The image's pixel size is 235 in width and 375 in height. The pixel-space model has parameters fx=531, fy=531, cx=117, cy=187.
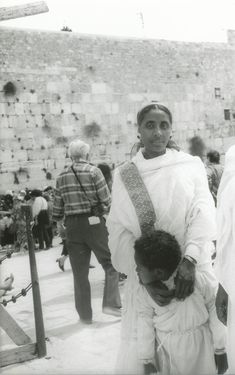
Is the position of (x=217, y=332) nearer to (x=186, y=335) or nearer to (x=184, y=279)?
(x=186, y=335)

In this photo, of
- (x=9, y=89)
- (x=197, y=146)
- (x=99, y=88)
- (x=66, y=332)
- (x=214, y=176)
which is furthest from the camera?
(x=197, y=146)

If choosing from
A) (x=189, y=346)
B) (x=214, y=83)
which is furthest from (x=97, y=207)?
(x=214, y=83)

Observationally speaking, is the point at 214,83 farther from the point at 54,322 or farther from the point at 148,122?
the point at 148,122

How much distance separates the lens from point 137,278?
2654 millimetres

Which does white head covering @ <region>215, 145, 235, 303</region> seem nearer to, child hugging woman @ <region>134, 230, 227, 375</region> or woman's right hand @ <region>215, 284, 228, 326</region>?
woman's right hand @ <region>215, 284, 228, 326</region>

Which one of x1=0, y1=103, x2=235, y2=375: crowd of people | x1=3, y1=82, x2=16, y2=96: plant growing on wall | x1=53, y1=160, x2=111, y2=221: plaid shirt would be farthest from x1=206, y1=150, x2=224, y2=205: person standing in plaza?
x1=3, y1=82, x2=16, y2=96: plant growing on wall

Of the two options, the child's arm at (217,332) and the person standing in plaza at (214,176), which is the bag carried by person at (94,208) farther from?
the child's arm at (217,332)

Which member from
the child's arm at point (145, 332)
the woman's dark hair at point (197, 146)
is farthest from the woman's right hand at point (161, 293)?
the woman's dark hair at point (197, 146)

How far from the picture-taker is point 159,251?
7.98ft

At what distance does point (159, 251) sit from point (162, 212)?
0.23 metres

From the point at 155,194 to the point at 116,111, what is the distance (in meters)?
13.2

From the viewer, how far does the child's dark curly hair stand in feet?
7.99

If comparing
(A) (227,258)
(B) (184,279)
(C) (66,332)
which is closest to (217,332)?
(B) (184,279)

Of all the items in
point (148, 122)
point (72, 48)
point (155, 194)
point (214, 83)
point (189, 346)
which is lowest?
point (189, 346)
